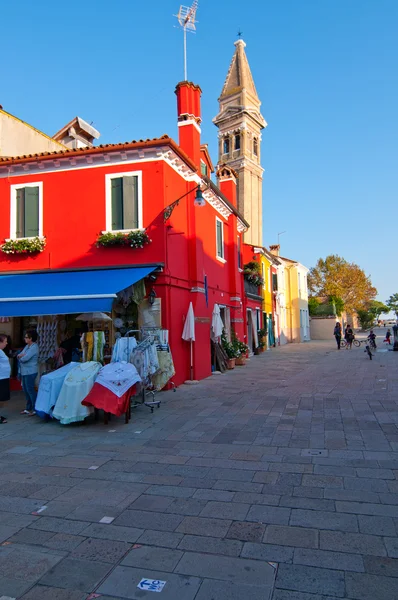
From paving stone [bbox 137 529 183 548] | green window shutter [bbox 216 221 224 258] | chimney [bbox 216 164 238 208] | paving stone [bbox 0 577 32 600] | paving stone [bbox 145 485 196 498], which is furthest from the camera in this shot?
chimney [bbox 216 164 238 208]

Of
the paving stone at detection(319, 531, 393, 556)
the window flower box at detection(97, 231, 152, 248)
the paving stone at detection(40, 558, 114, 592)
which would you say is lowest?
the paving stone at detection(40, 558, 114, 592)

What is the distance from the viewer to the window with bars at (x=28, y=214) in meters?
12.4

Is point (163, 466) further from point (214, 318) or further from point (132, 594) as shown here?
point (214, 318)

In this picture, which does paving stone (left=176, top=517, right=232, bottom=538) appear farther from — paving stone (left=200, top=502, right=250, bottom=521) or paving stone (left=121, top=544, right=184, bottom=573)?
paving stone (left=121, top=544, right=184, bottom=573)

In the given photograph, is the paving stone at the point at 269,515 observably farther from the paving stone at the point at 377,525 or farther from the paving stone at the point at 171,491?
the paving stone at the point at 171,491

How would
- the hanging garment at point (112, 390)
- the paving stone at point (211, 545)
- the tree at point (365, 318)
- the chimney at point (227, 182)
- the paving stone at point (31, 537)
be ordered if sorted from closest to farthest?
1. the paving stone at point (211, 545)
2. the paving stone at point (31, 537)
3. the hanging garment at point (112, 390)
4. the chimney at point (227, 182)
5. the tree at point (365, 318)

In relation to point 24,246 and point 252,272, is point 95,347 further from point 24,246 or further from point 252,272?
point 252,272

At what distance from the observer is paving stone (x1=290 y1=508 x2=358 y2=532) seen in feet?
12.0

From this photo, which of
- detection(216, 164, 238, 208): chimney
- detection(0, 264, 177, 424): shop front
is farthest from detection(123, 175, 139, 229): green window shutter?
detection(216, 164, 238, 208): chimney

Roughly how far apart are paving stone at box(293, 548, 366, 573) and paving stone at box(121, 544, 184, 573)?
892mm

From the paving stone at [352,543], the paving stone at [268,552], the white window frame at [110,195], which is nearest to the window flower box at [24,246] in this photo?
the white window frame at [110,195]

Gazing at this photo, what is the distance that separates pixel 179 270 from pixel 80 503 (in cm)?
867

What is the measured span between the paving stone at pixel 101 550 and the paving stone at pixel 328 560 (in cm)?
132

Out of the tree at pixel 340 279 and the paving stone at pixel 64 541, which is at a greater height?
the tree at pixel 340 279
